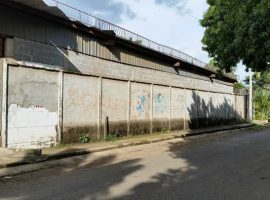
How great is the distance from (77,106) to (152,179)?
8.15m

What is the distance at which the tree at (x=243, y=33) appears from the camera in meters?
12.9

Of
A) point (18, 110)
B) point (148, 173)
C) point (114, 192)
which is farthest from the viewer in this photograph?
point (18, 110)

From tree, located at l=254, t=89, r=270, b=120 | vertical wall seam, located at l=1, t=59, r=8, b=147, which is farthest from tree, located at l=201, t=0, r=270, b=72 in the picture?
tree, located at l=254, t=89, r=270, b=120

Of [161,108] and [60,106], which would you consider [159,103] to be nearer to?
[161,108]

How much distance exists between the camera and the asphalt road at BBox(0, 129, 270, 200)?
26.1 ft

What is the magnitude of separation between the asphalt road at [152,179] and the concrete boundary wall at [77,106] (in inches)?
95.2

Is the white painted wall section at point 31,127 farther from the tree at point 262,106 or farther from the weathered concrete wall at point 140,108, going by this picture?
the tree at point 262,106

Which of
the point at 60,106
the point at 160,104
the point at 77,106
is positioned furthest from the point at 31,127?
the point at 160,104

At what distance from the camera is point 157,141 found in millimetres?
20141

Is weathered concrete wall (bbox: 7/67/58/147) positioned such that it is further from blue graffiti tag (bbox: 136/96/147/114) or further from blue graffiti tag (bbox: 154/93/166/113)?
blue graffiti tag (bbox: 154/93/166/113)

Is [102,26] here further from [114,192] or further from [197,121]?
[114,192]

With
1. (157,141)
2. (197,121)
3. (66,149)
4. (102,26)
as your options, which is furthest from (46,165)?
(197,121)

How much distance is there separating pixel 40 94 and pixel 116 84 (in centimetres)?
544

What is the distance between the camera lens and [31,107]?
48.3 feet
